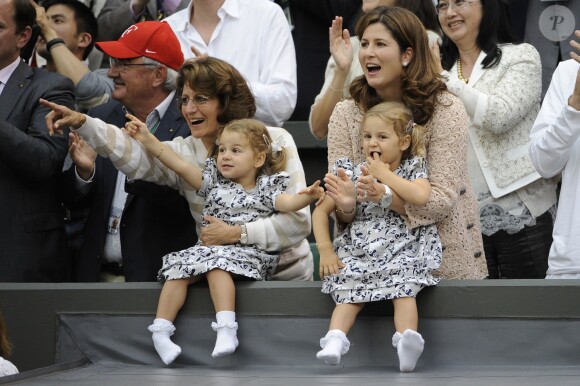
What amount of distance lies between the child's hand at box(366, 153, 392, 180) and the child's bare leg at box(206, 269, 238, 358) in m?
0.79

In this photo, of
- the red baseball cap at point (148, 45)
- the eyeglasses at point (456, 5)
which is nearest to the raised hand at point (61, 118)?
the red baseball cap at point (148, 45)

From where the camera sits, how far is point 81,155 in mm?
6055

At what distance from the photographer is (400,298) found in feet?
16.0

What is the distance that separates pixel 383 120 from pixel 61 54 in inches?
114

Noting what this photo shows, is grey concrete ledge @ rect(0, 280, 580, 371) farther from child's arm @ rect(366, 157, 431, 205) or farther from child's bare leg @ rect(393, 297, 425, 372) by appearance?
child's arm @ rect(366, 157, 431, 205)

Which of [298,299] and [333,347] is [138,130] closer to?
[298,299]

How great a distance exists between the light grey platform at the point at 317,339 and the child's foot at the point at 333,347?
0.31ft

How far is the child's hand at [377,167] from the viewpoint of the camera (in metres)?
4.97

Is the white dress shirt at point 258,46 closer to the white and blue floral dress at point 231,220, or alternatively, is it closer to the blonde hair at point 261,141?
the blonde hair at point 261,141

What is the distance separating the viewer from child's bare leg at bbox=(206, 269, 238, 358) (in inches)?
201

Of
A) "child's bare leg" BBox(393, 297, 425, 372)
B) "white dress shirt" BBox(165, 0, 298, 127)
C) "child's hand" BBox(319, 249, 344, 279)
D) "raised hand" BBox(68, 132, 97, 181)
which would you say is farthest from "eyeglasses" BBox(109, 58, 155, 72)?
"child's bare leg" BBox(393, 297, 425, 372)

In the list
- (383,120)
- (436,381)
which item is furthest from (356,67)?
(436,381)

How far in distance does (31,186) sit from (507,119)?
2.32 meters

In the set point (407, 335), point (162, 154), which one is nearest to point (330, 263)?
point (407, 335)
